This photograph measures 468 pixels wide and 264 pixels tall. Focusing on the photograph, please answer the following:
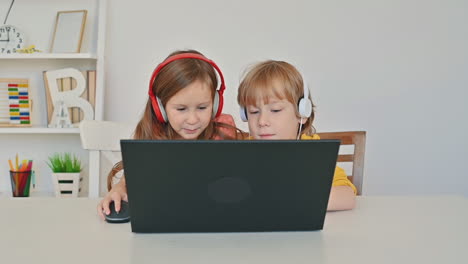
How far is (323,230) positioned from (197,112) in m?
0.58

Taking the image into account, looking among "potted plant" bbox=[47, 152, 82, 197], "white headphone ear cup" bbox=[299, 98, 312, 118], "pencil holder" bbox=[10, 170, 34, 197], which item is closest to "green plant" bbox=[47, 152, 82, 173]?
"potted plant" bbox=[47, 152, 82, 197]

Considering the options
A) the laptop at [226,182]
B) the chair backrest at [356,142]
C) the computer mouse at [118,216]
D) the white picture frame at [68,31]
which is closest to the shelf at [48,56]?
the white picture frame at [68,31]

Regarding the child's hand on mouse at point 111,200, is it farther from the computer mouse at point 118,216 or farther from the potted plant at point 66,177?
the potted plant at point 66,177

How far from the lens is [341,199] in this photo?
1104mm

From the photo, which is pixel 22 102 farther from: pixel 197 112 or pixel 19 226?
pixel 19 226

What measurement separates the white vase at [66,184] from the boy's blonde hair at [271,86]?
4.25ft

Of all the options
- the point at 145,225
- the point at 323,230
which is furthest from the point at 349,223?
the point at 145,225

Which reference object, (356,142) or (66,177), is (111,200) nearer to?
(356,142)

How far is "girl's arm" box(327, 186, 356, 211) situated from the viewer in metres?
1.09

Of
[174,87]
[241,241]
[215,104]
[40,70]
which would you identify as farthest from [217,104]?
[40,70]

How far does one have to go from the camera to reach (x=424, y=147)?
277 centimetres

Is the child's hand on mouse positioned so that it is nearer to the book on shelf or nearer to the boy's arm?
the boy's arm

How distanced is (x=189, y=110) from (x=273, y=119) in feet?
0.74

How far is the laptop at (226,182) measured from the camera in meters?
0.75
